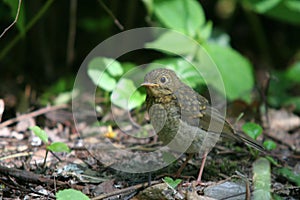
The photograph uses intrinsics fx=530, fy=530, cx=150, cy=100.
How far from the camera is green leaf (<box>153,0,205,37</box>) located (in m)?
4.97

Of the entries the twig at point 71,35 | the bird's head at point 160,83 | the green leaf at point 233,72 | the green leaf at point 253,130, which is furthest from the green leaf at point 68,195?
the twig at point 71,35

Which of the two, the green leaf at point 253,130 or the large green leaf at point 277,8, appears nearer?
the green leaf at point 253,130

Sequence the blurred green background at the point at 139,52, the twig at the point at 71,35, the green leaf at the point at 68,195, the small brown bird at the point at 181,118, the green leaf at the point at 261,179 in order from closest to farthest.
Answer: the green leaf at the point at 68,195 → the green leaf at the point at 261,179 → the small brown bird at the point at 181,118 → the blurred green background at the point at 139,52 → the twig at the point at 71,35

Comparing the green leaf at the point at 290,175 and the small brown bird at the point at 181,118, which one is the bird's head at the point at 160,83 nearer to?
the small brown bird at the point at 181,118

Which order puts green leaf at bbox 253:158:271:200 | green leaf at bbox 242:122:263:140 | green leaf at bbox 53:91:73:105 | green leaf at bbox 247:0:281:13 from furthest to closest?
green leaf at bbox 247:0:281:13, green leaf at bbox 53:91:73:105, green leaf at bbox 242:122:263:140, green leaf at bbox 253:158:271:200

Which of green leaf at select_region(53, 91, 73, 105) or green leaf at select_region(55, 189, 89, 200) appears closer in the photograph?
green leaf at select_region(55, 189, 89, 200)

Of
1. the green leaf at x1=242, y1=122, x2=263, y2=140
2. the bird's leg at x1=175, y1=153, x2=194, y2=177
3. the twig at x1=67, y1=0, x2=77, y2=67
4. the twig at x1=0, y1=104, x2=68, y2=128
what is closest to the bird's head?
the bird's leg at x1=175, y1=153, x2=194, y2=177

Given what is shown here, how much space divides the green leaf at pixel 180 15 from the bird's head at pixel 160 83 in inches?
57.0

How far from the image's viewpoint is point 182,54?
15.9ft

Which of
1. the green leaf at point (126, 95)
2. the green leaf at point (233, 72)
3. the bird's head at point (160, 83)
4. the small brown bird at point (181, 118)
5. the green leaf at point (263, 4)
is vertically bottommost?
the small brown bird at point (181, 118)

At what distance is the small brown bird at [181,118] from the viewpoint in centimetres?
343

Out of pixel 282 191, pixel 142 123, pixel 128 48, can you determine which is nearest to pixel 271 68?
pixel 128 48

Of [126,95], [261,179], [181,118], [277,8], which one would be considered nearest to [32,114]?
[126,95]

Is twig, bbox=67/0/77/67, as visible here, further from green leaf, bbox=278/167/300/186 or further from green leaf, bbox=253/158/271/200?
green leaf, bbox=278/167/300/186
